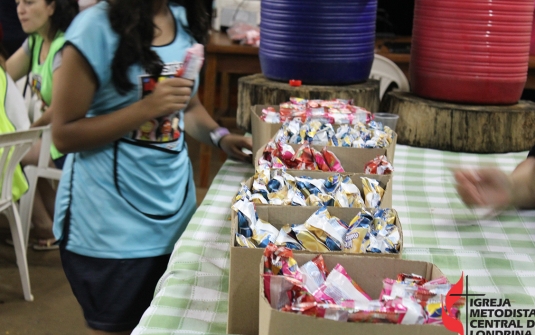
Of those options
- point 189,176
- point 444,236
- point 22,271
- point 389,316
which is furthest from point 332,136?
point 22,271

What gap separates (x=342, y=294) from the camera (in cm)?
74

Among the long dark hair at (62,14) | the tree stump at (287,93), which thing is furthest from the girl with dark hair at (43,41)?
the tree stump at (287,93)

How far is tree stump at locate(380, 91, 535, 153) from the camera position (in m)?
2.12

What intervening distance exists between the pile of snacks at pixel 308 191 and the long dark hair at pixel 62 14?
231 centimetres

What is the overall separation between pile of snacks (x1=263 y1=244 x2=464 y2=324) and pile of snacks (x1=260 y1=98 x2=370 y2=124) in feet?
2.78

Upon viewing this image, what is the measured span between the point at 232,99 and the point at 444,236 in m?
5.12

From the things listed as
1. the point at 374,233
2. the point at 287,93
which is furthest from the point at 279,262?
the point at 287,93

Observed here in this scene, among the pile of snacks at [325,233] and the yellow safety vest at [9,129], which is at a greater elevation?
the pile of snacks at [325,233]

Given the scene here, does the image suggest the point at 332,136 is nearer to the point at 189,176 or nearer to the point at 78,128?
the point at 189,176

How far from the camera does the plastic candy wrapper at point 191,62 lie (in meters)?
1.37

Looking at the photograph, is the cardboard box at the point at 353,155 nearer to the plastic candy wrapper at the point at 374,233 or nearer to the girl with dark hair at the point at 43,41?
the plastic candy wrapper at the point at 374,233

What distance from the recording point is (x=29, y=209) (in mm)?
3096

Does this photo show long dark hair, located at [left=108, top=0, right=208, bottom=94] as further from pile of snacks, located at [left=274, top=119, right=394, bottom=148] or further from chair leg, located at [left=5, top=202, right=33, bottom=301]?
chair leg, located at [left=5, top=202, right=33, bottom=301]

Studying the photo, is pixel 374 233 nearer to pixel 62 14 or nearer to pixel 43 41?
pixel 62 14
